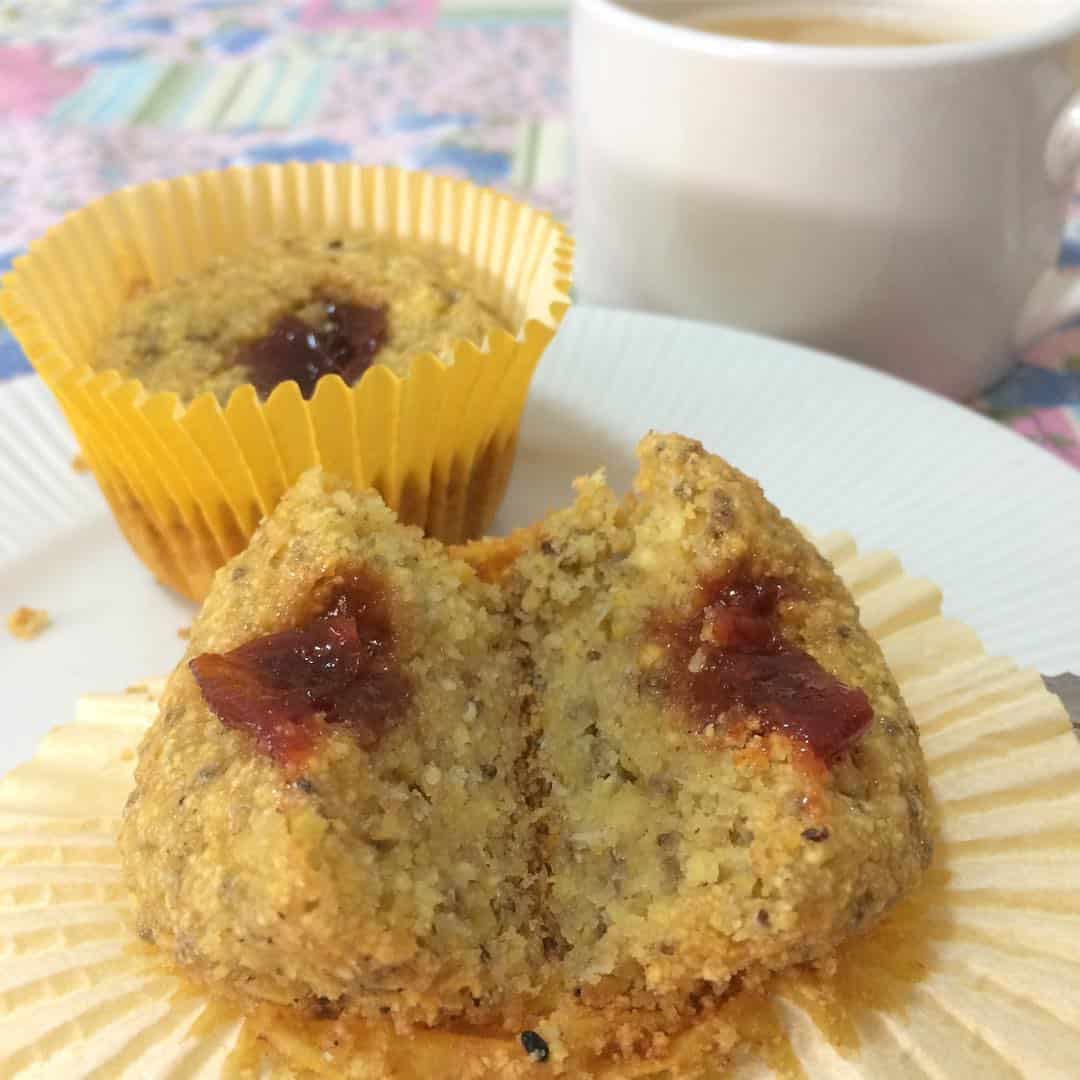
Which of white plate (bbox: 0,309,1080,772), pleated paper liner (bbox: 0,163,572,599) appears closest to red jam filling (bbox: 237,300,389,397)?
pleated paper liner (bbox: 0,163,572,599)

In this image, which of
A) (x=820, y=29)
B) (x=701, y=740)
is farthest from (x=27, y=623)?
(x=820, y=29)

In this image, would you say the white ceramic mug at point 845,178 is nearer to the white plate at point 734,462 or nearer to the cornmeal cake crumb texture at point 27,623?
the white plate at point 734,462

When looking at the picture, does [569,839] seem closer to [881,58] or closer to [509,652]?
[509,652]

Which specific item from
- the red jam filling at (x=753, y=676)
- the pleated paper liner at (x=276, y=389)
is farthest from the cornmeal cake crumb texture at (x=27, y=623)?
the red jam filling at (x=753, y=676)

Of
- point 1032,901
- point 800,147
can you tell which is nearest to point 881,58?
point 800,147

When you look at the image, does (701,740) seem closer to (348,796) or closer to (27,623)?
(348,796)

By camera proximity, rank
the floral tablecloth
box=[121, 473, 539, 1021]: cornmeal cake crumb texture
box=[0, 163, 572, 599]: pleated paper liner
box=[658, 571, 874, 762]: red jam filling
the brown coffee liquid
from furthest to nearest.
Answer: the floral tablecloth
the brown coffee liquid
box=[0, 163, 572, 599]: pleated paper liner
box=[658, 571, 874, 762]: red jam filling
box=[121, 473, 539, 1021]: cornmeal cake crumb texture

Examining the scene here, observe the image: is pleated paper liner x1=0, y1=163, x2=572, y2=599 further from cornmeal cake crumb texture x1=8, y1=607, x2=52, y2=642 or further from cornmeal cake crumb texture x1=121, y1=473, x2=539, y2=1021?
cornmeal cake crumb texture x1=121, y1=473, x2=539, y2=1021
